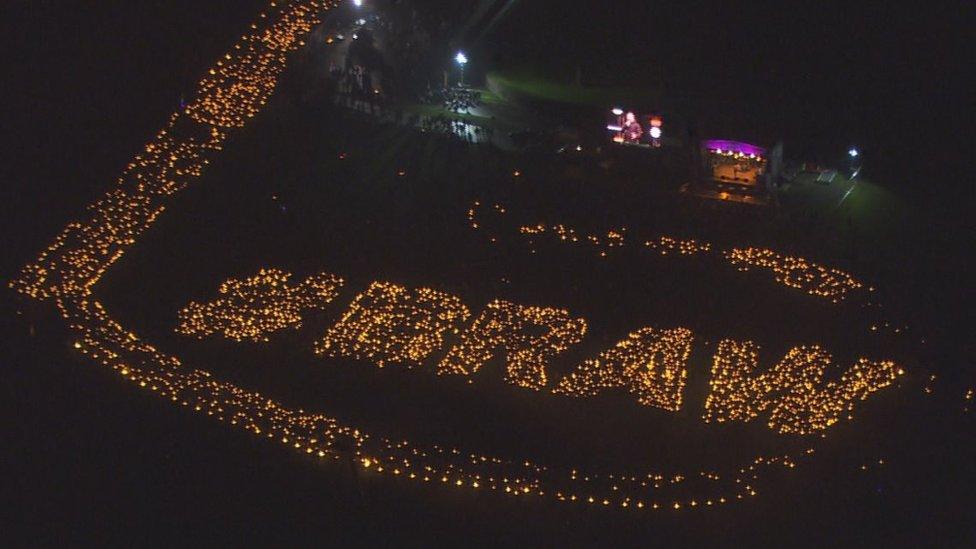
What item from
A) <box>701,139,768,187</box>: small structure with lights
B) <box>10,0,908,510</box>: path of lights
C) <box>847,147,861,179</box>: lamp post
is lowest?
<box>10,0,908,510</box>: path of lights

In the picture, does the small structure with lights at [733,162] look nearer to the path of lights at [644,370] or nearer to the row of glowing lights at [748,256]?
the row of glowing lights at [748,256]

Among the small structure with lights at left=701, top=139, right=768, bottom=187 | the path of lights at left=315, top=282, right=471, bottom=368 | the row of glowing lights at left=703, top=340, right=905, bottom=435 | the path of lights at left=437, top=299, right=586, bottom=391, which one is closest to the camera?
the row of glowing lights at left=703, top=340, right=905, bottom=435

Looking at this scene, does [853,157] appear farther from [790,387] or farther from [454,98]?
[454,98]

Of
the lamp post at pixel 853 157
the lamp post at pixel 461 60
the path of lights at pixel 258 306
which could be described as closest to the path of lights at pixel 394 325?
the path of lights at pixel 258 306

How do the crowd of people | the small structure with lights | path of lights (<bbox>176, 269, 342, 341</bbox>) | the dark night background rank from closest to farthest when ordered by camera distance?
1. the dark night background
2. path of lights (<bbox>176, 269, 342, 341</bbox>)
3. the small structure with lights
4. the crowd of people

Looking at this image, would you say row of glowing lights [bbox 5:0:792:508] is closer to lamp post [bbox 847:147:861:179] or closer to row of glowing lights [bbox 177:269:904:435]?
row of glowing lights [bbox 177:269:904:435]

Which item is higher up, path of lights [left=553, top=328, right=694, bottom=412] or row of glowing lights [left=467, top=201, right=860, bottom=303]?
row of glowing lights [left=467, top=201, right=860, bottom=303]

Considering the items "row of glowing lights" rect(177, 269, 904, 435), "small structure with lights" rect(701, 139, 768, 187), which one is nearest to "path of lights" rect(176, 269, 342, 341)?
"row of glowing lights" rect(177, 269, 904, 435)

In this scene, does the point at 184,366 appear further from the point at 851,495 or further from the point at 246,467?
the point at 851,495
